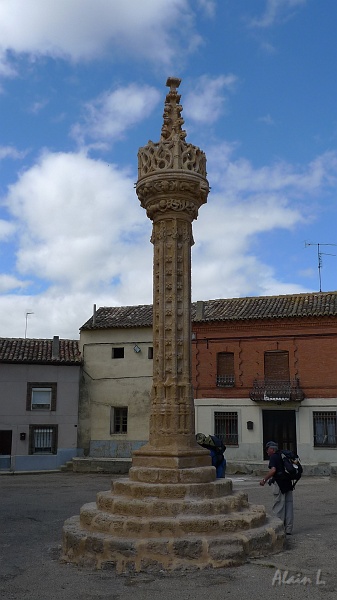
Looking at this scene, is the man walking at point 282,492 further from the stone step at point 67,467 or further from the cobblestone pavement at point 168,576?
the stone step at point 67,467

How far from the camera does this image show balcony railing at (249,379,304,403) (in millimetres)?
23656

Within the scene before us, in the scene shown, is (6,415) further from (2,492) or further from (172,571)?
(172,571)

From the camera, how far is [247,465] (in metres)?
22.0

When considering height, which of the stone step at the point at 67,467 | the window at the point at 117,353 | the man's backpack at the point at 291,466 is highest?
the window at the point at 117,353

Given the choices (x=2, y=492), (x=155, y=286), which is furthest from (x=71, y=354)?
(x=155, y=286)

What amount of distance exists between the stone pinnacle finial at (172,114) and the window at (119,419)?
19.1 m

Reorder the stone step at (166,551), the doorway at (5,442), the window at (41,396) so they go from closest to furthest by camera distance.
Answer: the stone step at (166,551) → the doorway at (5,442) → the window at (41,396)

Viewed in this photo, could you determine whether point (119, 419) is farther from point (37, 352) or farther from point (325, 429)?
point (325, 429)

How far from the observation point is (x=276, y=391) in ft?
78.9

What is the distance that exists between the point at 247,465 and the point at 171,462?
15.1 metres

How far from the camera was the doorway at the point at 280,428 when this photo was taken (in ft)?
78.4

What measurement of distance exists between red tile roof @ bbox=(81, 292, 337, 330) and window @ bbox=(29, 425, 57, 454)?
5.01 metres

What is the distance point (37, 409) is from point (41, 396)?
61 cm

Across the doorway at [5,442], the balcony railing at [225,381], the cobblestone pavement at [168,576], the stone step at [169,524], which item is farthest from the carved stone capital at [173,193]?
the doorway at [5,442]
